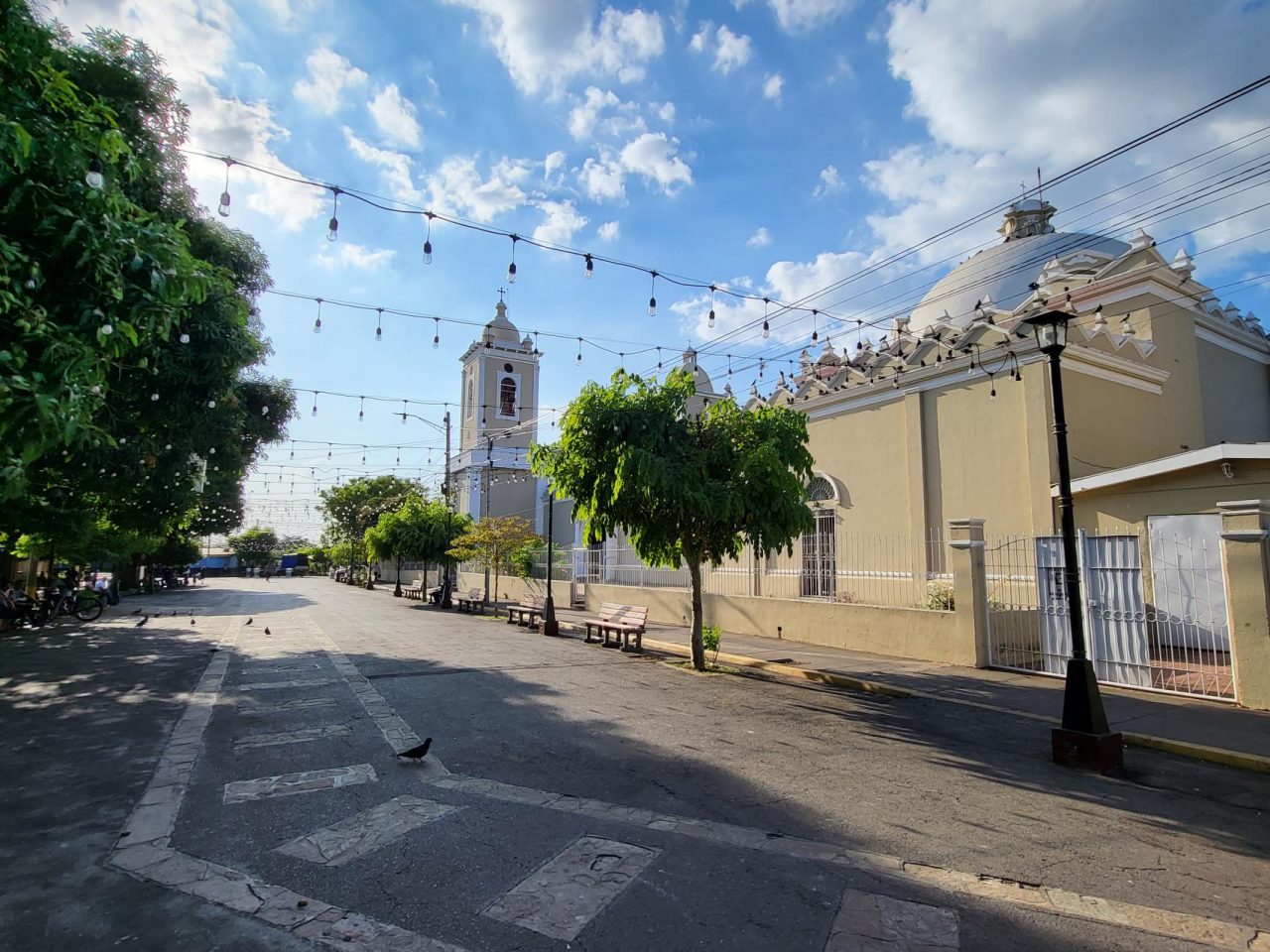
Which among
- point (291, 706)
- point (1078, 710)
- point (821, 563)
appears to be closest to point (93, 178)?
point (291, 706)

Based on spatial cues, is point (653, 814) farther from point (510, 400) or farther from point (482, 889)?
point (510, 400)

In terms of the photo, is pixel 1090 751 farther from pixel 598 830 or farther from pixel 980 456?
pixel 980 456

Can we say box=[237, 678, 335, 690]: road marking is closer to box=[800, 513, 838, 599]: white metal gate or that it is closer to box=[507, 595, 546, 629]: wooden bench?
box=[507, 595, 546, 629]: wooden bench

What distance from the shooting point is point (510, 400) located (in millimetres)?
48625

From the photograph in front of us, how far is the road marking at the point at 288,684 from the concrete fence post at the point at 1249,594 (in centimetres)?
1236

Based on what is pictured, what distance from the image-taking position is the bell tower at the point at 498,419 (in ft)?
157

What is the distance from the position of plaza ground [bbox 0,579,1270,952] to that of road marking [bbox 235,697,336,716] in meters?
0.06

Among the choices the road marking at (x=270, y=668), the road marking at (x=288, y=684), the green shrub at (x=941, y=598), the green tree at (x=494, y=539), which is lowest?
Answer: the road marking at (x=270, y=668)

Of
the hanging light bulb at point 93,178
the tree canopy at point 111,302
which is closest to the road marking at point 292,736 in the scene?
the tree canopy at point 111,302

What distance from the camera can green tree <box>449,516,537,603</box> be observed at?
25.8m

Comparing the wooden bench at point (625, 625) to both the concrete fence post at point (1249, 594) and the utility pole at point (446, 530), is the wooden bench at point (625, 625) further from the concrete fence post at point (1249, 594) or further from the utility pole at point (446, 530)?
the utility pole at point (446, 530)

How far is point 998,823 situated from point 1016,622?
8.62 meters

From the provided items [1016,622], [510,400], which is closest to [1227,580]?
[1016,622]

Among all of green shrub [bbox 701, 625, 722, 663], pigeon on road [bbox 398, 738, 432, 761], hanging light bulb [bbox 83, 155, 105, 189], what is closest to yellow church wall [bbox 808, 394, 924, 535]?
green shrub [bbox 701, 625, 722, 663]
